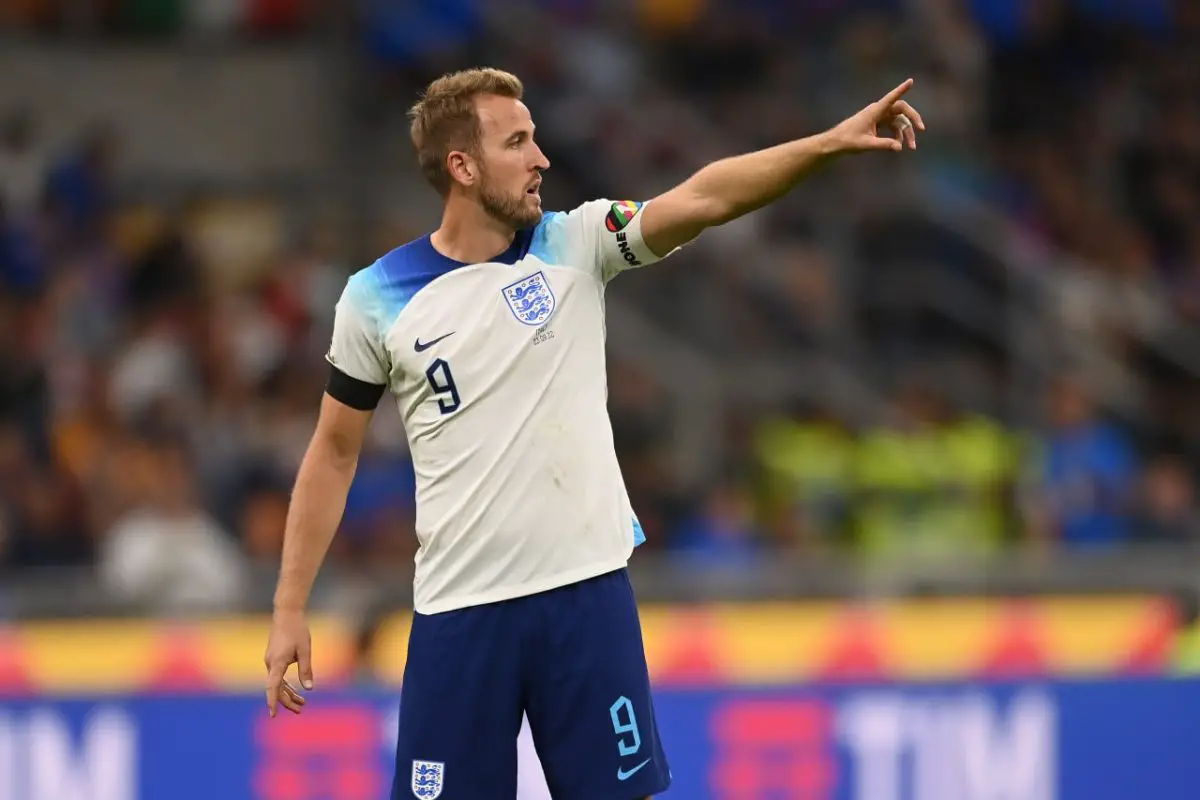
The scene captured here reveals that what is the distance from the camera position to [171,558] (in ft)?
31.2

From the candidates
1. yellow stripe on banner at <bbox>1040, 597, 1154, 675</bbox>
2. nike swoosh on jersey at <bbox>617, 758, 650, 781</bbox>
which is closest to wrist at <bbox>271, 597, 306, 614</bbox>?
nike swoosh on jersey at <bbox>617, 758, 650, 781</bbox>

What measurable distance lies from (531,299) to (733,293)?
8044 millimetres

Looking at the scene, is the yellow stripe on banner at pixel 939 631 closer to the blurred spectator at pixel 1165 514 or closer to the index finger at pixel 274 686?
the blurred spectator at pixel 1165 514

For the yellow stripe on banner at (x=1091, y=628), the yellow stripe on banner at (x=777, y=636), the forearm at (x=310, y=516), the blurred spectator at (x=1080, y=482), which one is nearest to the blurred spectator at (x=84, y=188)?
the yellow stripe on banner at (x=777, y=636)

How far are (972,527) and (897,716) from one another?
4.51m

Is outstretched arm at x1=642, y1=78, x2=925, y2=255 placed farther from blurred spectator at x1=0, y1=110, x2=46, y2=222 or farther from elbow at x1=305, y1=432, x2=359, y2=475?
blurred spectator at x1=0, y1=110, x2=46, y2=222

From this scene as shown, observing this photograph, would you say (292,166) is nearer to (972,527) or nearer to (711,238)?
(711,238)

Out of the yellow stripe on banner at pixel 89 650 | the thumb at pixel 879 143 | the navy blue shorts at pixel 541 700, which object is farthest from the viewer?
the yellow stripe on banner at pixel 89 650

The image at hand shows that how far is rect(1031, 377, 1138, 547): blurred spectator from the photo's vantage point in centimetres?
1103

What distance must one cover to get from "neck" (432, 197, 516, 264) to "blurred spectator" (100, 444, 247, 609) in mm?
4510

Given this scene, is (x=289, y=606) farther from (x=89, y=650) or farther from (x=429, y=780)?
(x=89, y=650)

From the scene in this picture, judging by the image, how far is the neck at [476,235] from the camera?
4.91m

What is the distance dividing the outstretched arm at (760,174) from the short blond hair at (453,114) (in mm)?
437

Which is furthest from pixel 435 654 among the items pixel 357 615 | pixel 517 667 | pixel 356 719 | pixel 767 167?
pixel 357 615
